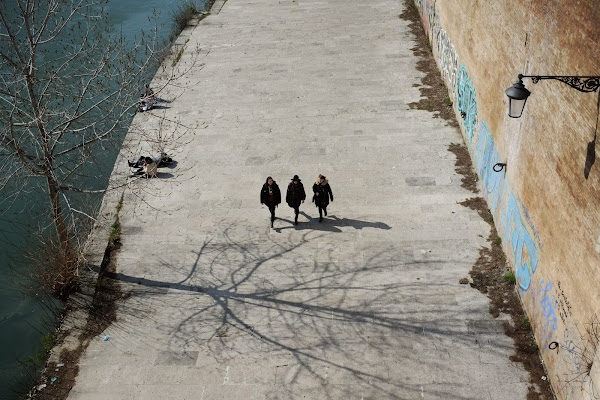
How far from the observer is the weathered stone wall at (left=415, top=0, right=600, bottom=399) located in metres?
8.07

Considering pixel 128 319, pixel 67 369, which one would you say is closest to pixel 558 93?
pixel 128 319

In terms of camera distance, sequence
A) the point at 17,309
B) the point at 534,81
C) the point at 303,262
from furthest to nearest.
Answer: the point at 17,309 → the point at 303,262 → the point at 534,81

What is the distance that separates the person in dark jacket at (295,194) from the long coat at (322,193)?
0.28m

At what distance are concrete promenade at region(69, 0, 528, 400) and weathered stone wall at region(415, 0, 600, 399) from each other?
40.1 inches

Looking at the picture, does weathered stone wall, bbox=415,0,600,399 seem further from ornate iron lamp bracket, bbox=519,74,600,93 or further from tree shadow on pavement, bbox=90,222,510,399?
tree shadow on pavement, bbox=90,222,510,399

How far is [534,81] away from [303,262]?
20.4ft

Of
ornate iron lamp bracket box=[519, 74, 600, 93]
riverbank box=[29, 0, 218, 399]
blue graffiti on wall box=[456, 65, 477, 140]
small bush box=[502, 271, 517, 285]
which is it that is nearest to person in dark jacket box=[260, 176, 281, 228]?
riverbank box=[29, 0, 218, 399]

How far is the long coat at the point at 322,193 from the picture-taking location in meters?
13.1

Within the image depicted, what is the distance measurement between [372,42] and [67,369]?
17149mm

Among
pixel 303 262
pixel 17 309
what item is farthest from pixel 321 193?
pixel 17 309

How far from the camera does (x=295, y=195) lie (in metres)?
13.2

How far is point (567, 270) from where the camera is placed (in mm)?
8758

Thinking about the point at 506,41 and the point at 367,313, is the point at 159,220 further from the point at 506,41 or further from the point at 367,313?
the point at 506,41

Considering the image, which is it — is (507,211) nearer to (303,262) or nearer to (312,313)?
(303,262)
